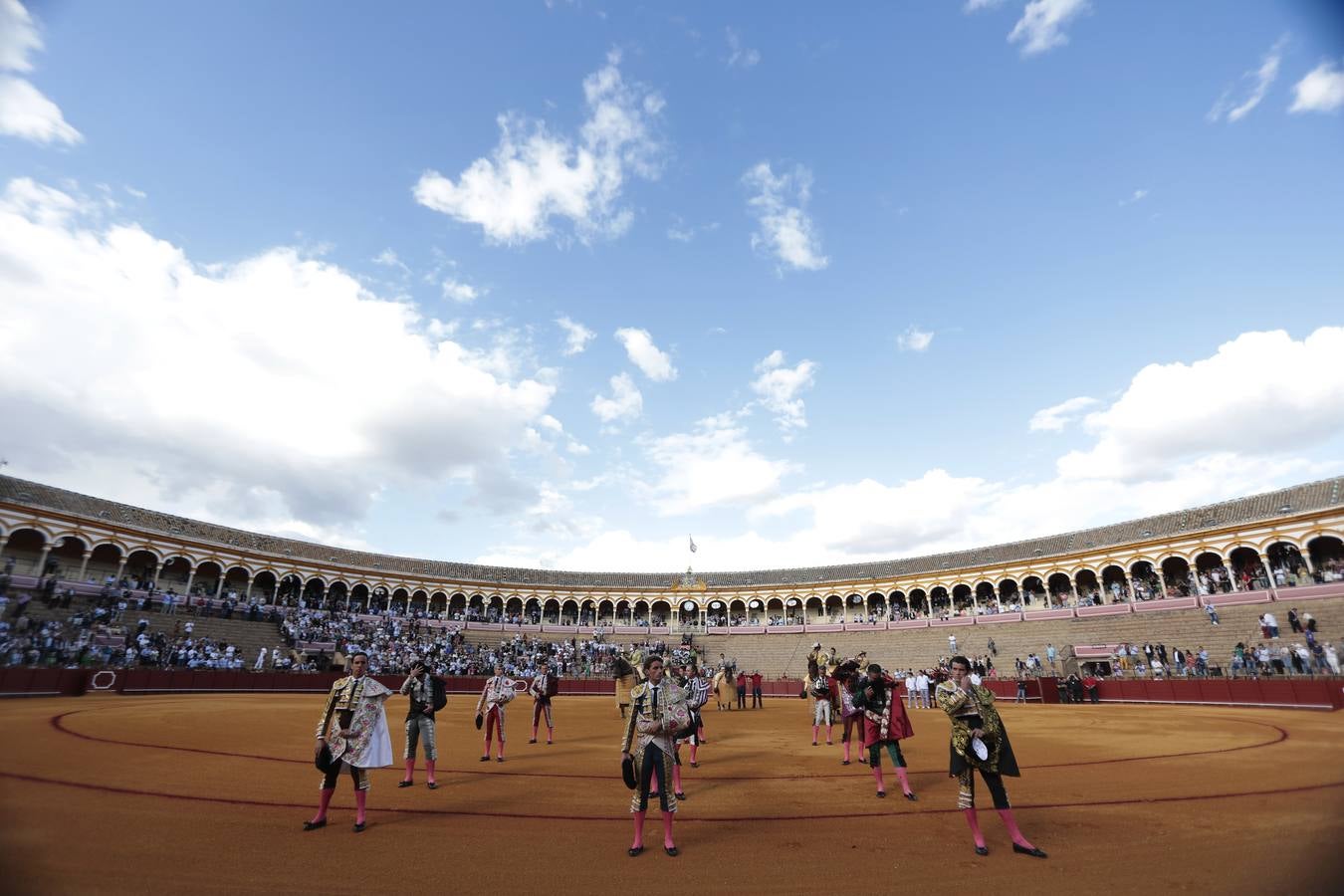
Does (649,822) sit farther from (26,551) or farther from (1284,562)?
(26,551)

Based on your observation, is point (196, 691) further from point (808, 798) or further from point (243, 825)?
point (808, 798)

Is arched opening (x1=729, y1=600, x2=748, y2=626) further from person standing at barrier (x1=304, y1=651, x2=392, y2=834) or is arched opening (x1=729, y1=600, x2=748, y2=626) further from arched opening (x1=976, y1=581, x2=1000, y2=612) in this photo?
person standing at barrier (x1=304, y1=651, x2=392, y2=834)

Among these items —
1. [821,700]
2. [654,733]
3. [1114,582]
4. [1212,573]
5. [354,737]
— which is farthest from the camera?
[1114,582]

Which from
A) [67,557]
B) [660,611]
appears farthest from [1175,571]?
[67,557]

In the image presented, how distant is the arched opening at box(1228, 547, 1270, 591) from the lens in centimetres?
3119

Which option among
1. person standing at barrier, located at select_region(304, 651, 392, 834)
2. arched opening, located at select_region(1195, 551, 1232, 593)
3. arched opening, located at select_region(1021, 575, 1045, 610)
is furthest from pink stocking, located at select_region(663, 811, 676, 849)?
A: arched opening, located at select_region(1021, 575, 1045, 610)

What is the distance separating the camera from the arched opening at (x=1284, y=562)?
29672mm

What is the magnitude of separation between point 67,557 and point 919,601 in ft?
198

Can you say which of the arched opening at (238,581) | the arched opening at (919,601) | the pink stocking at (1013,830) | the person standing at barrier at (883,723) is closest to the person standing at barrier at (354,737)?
the person standing at barrier at (883,723)

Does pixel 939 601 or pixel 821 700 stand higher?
pixel 939 601

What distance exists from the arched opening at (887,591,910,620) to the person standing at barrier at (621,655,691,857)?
1813 inches

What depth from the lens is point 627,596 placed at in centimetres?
5622

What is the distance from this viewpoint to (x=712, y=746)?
12883 mm

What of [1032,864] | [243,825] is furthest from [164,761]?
[1032,864]
